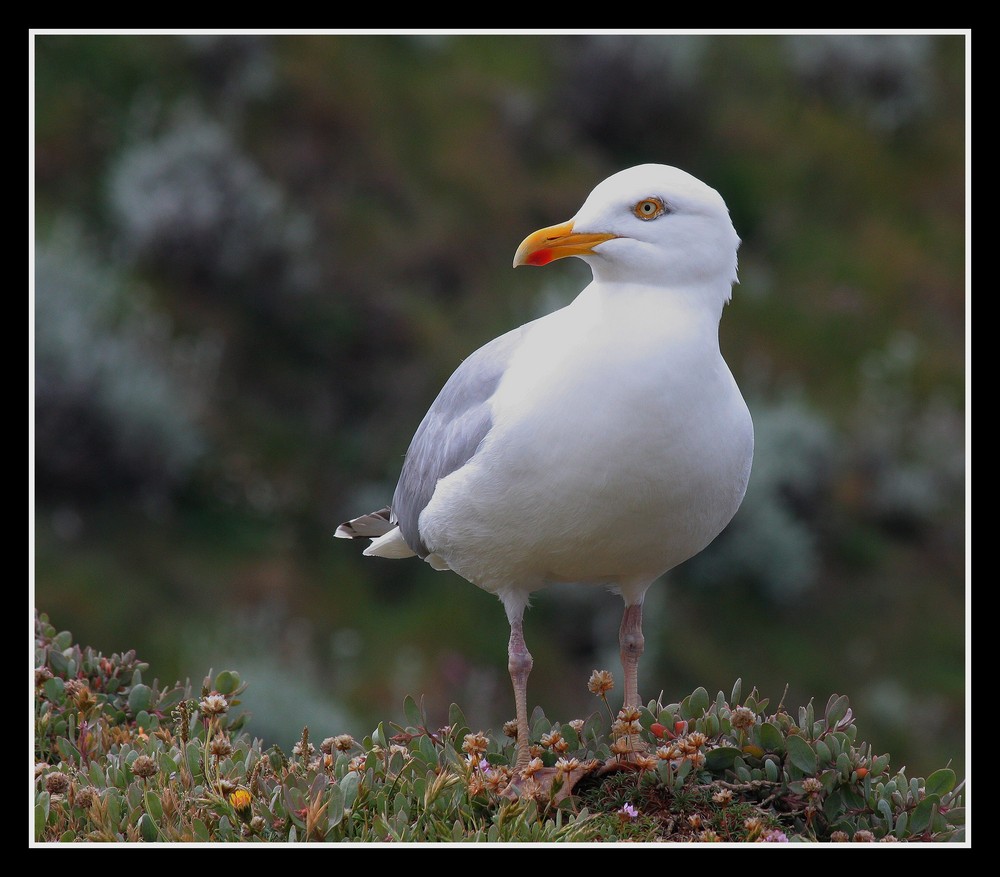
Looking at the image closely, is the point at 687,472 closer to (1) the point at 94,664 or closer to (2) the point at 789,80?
(1) the point at 94,664

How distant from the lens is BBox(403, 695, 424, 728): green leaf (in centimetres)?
457

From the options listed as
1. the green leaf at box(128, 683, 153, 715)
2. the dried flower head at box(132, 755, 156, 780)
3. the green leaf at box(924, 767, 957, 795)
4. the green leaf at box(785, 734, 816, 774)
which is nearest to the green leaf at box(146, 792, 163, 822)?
the dried flower head at box(132, 755, 156, 780)

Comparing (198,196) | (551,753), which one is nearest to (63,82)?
(198,196)

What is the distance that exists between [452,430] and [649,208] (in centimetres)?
99

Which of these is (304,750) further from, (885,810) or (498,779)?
(885,810)

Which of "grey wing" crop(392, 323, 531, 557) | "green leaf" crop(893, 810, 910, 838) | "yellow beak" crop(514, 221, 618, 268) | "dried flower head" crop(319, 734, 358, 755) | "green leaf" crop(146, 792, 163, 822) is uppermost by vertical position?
"yellow beak" crop(514, 221, 618, 268)

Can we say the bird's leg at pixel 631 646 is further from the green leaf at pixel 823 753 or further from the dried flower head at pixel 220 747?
the dried flower head at pixel 220 747

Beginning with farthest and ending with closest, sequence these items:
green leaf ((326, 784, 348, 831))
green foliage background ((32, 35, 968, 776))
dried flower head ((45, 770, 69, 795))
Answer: green foliage background ((32, 35, 968, 776)), dried flower head ((45, 770, 69, 795)), green leaf ((326, 784, 348, 831))

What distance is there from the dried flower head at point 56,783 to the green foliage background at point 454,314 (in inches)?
130

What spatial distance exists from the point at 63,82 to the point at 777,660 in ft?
22.3

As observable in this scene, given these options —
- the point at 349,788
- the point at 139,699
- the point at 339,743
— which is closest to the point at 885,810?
the point at 349,788

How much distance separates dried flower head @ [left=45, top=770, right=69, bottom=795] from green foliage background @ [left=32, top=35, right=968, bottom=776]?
330cm

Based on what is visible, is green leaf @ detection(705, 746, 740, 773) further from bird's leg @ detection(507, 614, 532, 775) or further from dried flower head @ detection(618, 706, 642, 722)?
bird's leg @ detection(507, 614, 532, 775)

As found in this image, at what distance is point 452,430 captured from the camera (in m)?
4.34
